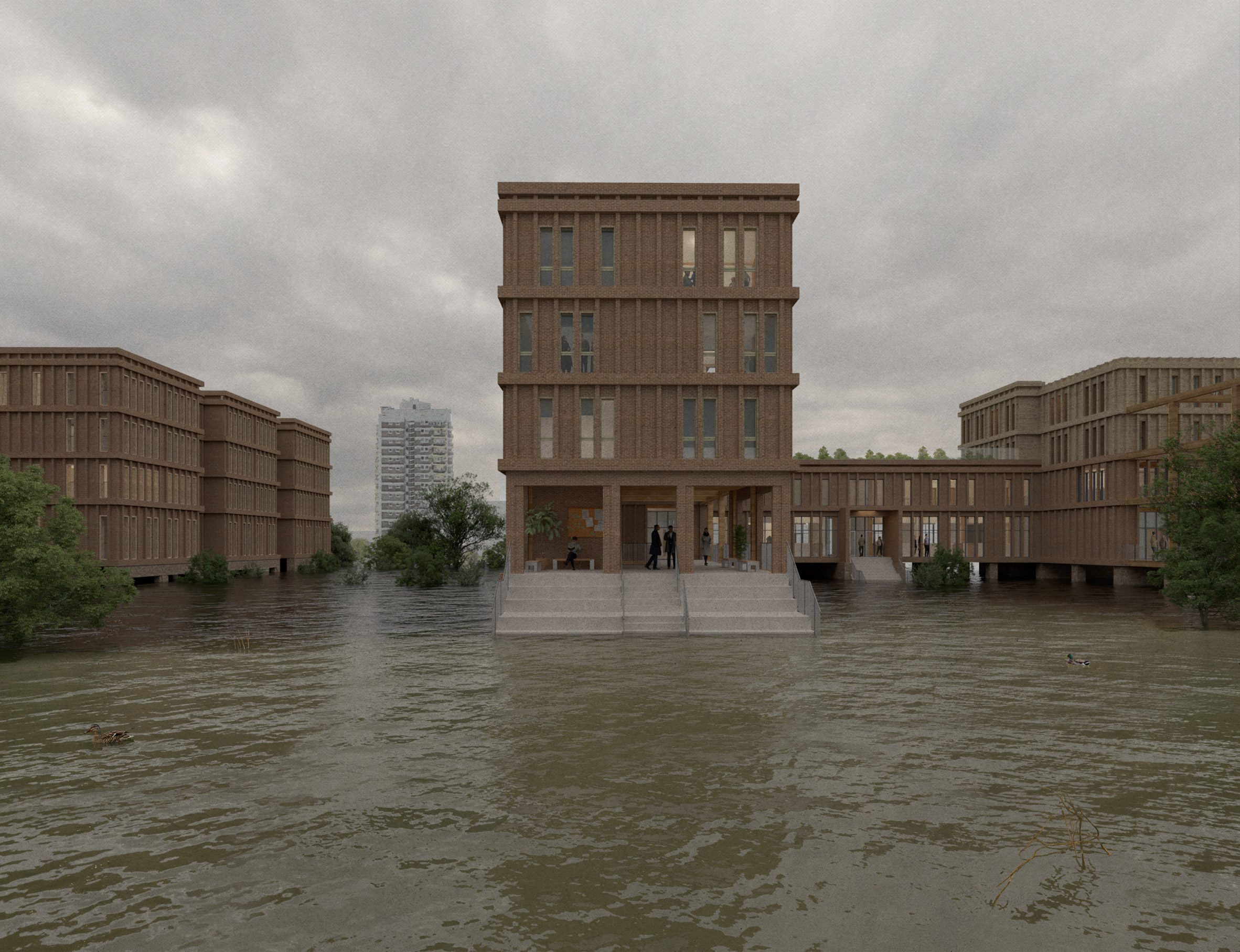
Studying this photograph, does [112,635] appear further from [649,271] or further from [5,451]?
[5,451]

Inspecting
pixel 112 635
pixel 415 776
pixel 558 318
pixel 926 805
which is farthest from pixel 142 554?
pixel 926 805

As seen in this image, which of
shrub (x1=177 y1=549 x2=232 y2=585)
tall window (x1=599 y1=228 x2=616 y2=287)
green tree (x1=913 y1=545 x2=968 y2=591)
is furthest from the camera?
shrub (x1=177 y1=549 x2=232 y2=585)

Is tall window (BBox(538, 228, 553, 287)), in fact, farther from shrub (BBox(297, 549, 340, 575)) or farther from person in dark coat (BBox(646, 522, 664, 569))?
shrub (BBox(297, 549, 340, 575))

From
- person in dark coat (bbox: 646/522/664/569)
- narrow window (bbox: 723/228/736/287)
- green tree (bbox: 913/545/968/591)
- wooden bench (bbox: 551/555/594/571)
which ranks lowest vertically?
green tree (bbox: 913/545/968/591)

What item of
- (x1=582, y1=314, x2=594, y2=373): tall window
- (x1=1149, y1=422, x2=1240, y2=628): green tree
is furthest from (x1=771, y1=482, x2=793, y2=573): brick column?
(x1=1149, y1=422, x2=1240, y2=628): green tree

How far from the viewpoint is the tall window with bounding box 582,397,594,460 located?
38.9 metres

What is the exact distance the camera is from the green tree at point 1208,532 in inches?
1229

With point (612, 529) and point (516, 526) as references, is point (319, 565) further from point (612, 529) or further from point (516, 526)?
point (612, 529)

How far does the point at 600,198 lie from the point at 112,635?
27425mm

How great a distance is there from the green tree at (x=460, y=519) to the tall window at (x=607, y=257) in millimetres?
36768

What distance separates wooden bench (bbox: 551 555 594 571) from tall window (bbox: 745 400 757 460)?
890cm

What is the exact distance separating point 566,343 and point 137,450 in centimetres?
4875

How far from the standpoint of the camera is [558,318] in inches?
1547

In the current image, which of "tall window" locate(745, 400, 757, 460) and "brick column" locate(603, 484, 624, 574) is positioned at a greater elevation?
"tall window" locate(745, 400, 757, 460)
